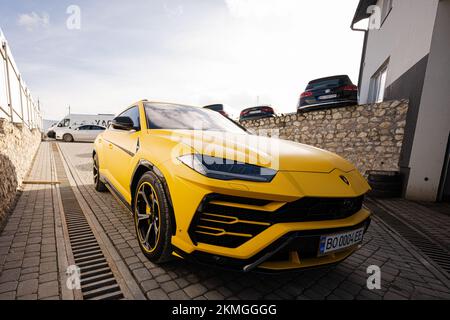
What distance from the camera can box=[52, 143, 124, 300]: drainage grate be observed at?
1.72 meters

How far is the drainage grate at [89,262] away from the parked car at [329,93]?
24.0ft

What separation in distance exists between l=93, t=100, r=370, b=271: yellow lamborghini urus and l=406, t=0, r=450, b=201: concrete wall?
4.59 metres

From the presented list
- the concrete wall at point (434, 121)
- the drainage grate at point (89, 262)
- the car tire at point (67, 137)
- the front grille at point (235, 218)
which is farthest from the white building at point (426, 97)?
the car tire at point (67, 137)

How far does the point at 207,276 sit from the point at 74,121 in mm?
25410

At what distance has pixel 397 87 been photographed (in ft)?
21.3

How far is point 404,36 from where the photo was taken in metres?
6.39

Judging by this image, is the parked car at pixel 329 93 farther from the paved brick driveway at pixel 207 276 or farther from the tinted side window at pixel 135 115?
the tinted side window at pixel 135 115

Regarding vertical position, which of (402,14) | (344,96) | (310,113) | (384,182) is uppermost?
(402,14)

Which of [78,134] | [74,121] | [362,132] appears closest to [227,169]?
[362,132]

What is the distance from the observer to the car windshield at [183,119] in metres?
2.66

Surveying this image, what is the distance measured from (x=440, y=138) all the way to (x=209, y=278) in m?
6.15
